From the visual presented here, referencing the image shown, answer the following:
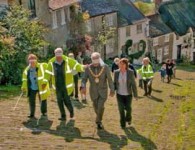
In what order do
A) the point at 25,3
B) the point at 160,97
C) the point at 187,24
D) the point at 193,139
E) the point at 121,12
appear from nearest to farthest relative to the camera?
the point at 193,139, the point at 160,97, the point at 25,3, the point at 121,12, the point at 187,24

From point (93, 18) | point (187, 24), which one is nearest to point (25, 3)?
point (93, 18)

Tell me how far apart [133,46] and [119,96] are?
138ft

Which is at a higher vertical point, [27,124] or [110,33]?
[110,33]

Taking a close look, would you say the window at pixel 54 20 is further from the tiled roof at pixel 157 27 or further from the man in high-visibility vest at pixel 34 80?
the man in high-visibility vest at pixel 34 80

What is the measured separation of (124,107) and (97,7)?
1410 inches

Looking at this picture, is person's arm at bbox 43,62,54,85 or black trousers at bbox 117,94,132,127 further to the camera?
person's arm at bbox 43,62,54,85

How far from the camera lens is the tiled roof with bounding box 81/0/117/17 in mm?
46116

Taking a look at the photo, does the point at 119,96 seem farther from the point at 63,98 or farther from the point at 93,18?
the point at 93,18

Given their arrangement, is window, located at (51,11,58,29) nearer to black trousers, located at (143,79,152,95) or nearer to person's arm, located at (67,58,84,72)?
black trousers, located at (143,79,152,95)

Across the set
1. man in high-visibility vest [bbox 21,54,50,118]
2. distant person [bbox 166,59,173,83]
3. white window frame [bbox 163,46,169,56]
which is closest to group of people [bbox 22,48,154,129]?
man in high-visibility vest [bbox 21,54,50,118]

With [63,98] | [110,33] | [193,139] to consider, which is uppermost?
[110,33]

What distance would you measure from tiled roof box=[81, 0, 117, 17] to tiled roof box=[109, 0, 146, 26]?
7.82 ft

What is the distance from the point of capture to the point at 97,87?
12.1 m

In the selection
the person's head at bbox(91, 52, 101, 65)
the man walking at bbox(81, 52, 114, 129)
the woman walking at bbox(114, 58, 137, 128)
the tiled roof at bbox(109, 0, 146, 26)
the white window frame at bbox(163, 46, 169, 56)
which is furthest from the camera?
the white window frame at bbox(163, 46, 169, 56)
